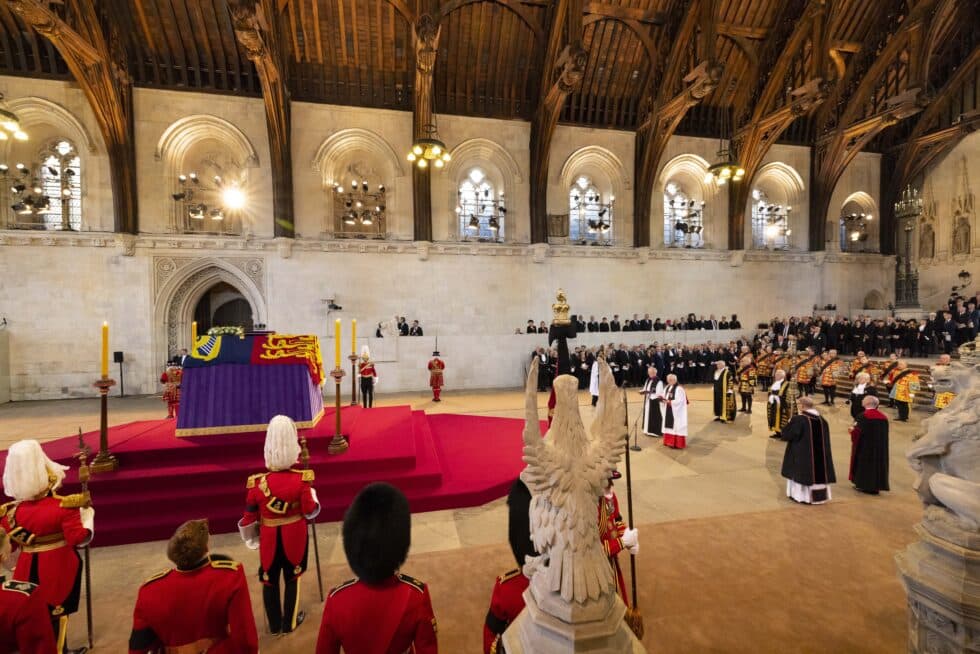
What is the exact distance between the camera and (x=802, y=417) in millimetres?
5527

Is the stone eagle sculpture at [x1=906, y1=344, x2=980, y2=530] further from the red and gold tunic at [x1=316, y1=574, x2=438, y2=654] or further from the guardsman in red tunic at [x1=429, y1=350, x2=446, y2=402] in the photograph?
the guardsman in red tunic at [x1=429, y1=350, x2=446, y2=402]

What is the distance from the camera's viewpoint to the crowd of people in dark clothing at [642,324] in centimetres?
1540

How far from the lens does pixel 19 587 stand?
69.1 inches

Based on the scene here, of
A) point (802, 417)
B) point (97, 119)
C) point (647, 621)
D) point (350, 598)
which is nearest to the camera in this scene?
point (350, 598)

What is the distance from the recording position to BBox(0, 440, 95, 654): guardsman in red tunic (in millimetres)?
2566

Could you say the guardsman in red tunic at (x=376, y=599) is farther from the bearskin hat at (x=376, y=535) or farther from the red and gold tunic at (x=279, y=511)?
the red and gold tunic at (x=279, y=511)

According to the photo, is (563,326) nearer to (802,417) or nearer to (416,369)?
(802,417)

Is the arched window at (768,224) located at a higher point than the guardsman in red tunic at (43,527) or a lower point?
higher

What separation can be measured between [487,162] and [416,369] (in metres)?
8.44

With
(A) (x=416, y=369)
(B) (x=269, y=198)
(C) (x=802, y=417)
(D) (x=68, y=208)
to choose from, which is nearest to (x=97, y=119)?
(D) (x=68, y=208)

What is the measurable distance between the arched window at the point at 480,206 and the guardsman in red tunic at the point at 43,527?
14.1 meters

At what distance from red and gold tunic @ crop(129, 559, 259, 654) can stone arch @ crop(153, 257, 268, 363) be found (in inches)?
538

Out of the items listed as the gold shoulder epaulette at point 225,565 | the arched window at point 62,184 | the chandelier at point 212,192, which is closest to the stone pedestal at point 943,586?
the gold shoulder epaulette at point 225,565

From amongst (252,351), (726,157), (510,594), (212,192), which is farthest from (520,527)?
(726,157)
